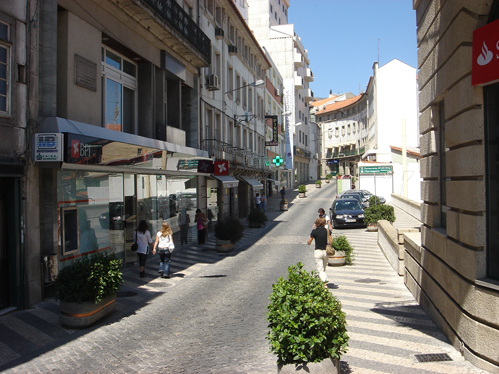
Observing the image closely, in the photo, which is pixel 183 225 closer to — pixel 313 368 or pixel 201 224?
pixel 201 224

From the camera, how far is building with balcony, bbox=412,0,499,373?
5.59 meters

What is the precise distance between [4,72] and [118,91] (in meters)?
5.91

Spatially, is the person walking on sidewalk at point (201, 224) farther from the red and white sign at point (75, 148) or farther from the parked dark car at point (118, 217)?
the red and white sign at point (75, 148)

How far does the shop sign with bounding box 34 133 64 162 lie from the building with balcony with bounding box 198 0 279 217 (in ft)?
43.9

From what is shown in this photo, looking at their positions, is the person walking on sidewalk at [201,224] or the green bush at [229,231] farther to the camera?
the person walking on sidewalk at [201,224]

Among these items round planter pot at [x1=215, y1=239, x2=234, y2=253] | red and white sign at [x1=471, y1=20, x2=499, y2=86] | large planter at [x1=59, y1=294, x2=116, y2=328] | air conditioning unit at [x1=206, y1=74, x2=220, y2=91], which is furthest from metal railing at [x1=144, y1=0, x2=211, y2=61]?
red and white sign at [x1=471, y1=20, x2=499, y2=86]

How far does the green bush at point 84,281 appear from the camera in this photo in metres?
8.09

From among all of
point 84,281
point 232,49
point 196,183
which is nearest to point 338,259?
point 84,281

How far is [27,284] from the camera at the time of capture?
9305 millimetres

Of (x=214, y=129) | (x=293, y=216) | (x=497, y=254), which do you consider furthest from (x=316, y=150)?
(x=497, y=254)

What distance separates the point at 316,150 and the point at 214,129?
6563 cm

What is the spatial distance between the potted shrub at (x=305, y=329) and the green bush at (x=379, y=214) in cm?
1740

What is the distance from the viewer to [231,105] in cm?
2909

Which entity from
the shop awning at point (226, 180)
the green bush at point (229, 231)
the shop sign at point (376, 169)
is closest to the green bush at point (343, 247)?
the green bush at point (229, 231)
